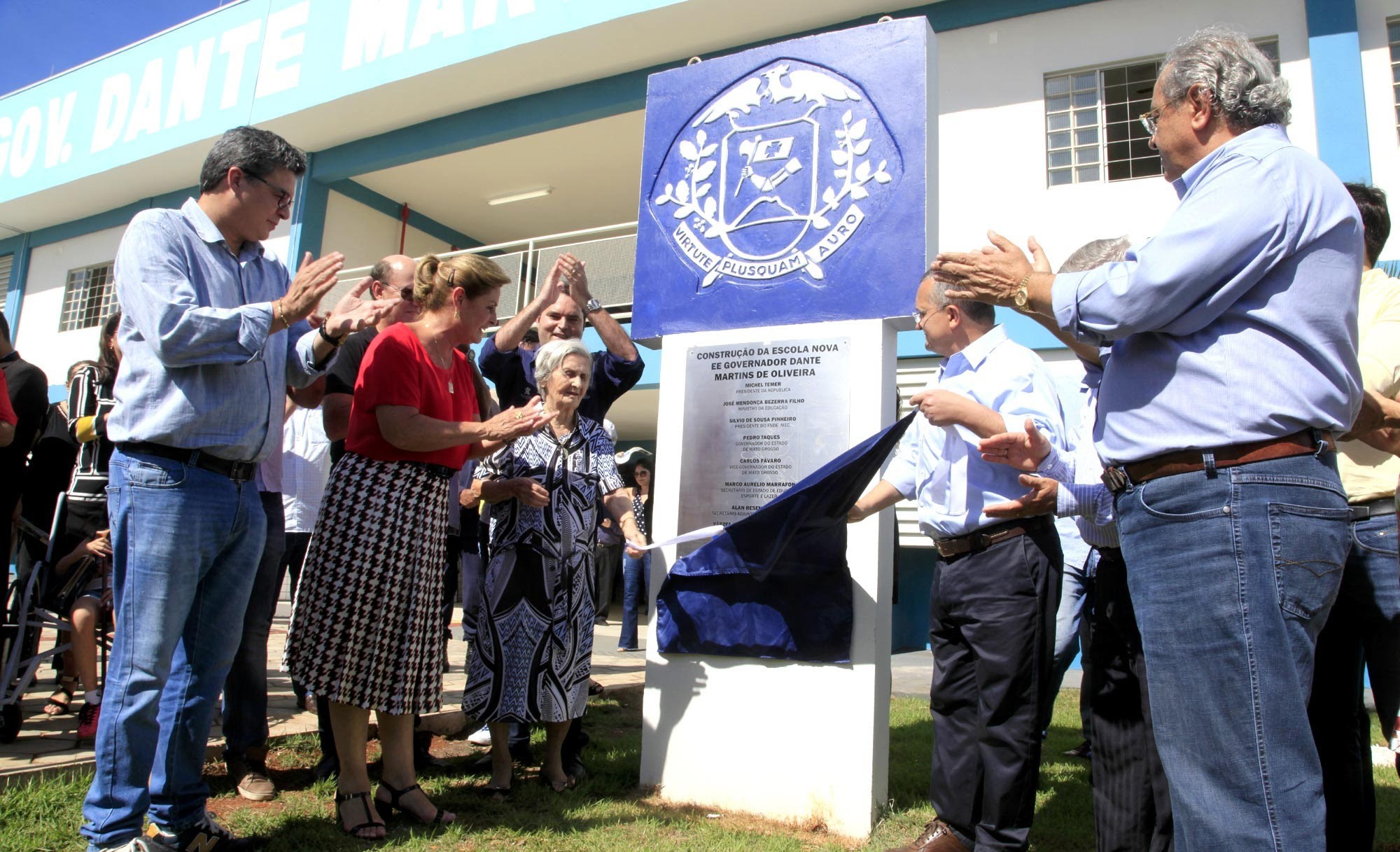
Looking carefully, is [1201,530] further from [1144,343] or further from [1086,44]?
[1086,44]

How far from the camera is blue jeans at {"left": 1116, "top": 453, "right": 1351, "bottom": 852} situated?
1.70 meters

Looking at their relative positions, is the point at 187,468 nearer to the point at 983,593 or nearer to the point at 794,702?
the point at 794,702

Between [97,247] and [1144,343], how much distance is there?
18.3 metres

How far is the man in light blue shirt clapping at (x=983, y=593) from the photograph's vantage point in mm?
2850

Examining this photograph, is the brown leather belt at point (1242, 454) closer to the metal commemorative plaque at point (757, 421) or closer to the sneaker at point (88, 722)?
the metal commemorative plaque at point (757, 421)

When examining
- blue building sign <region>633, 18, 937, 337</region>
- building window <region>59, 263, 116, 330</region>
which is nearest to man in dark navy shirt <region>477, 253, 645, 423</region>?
blue building sign <region>633, 18, 937, 337</region>

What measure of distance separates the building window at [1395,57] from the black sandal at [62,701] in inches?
401

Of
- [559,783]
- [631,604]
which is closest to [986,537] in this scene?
[559,783]

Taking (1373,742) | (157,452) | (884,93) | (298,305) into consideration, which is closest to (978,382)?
(884,93)

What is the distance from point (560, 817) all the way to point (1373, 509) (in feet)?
9.09

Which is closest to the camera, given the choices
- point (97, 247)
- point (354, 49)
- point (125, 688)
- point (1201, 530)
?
point (1201, 530)

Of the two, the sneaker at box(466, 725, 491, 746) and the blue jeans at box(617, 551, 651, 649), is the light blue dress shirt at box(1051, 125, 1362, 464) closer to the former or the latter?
the sneaker at box(466, 725, 491, 746)

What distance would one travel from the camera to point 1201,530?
1.81 metres

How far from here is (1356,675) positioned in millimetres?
2568
